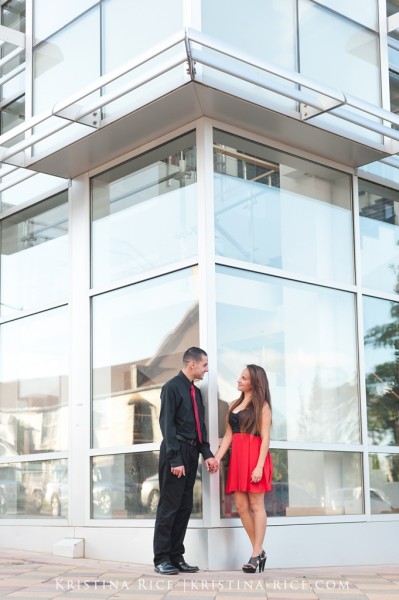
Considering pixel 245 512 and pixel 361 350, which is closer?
pixel 245 512

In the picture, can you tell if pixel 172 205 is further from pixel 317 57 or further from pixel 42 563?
pixel 42 563

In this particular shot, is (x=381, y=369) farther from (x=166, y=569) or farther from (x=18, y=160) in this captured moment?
(x=18, y=160)

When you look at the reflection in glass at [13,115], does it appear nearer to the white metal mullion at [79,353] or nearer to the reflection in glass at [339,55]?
the white metal mullion at [79,353]

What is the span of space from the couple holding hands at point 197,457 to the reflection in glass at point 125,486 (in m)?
0.76

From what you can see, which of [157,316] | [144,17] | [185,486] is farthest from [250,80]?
[185,486]

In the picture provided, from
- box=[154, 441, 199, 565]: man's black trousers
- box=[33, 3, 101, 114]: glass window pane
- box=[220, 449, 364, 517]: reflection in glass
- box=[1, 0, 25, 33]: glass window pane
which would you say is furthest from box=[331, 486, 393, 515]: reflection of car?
box=[1, 0, 25, 33]: glass window pane

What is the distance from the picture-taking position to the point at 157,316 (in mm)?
8055

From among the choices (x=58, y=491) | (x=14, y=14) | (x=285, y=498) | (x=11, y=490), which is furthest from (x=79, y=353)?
(x=14, y=14)

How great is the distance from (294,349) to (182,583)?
A: 2.67m

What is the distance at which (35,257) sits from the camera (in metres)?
9.72

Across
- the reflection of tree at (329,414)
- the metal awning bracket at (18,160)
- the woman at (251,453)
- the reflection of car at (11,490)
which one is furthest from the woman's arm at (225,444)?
the metal awning bracket at (18,160)

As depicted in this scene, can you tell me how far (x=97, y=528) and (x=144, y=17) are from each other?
452cm

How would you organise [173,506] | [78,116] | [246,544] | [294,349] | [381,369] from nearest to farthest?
[173,506], [246,544], [78,116], [294,349], [381,369]

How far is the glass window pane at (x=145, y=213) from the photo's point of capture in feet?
26.0
